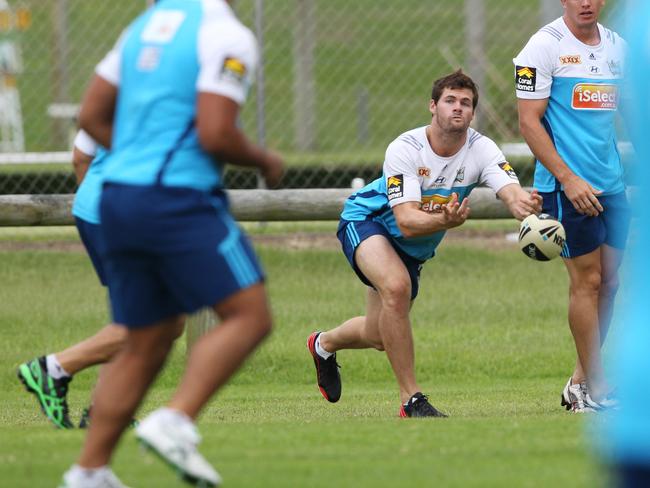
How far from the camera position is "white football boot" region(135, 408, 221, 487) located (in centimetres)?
438

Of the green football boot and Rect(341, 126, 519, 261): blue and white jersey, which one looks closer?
the green football boot

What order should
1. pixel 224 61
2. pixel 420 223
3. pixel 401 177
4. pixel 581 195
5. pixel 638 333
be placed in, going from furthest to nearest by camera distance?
pixel 401 177 < pixel 581 195 < pixel 420 223 < pixel 224 61 < pixel 638 333

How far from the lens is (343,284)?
476 inches

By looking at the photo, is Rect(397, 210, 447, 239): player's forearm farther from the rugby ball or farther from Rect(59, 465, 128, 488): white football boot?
Rect(59, 465, 128, 488): white football boot

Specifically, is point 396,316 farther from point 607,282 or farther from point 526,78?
point 526,78

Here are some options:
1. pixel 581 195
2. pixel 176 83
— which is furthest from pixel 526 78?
pixel 176 83

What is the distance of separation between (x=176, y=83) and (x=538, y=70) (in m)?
3.42

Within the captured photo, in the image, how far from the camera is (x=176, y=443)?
439 cm

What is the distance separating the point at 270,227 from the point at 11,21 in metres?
4.42

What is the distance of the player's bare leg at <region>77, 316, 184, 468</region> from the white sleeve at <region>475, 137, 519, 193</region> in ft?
10.8

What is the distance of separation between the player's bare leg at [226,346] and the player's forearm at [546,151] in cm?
331

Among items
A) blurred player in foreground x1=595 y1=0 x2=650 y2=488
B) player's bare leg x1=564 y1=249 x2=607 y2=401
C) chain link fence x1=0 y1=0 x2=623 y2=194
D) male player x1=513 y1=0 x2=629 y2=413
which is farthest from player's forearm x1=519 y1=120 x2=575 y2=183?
blurred player in foreground x1=595 y1=0 x2=650 y2=488

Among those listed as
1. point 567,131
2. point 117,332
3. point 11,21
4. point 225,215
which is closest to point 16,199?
point 117,332

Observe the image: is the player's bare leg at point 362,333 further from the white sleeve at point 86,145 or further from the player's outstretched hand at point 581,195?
the white sleeve at point 86,145
